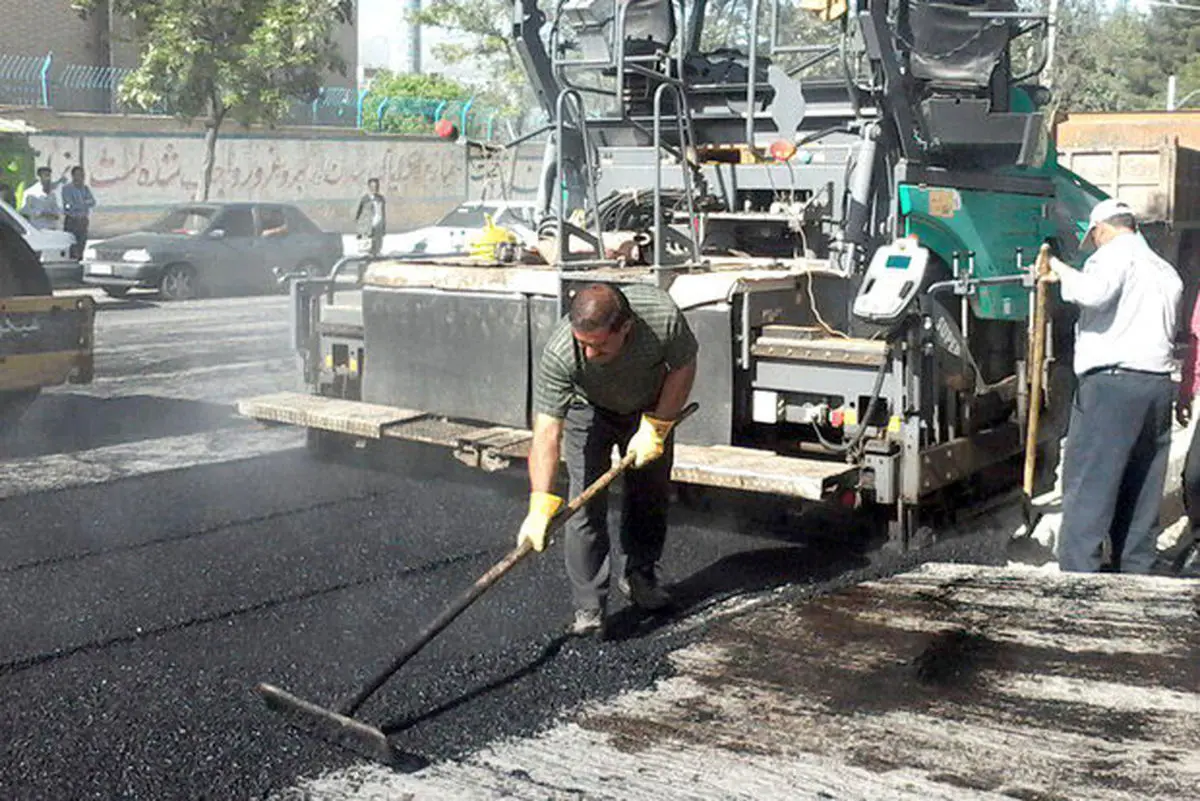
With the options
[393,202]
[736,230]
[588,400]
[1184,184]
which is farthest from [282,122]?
[588,400]

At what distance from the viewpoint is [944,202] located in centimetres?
705

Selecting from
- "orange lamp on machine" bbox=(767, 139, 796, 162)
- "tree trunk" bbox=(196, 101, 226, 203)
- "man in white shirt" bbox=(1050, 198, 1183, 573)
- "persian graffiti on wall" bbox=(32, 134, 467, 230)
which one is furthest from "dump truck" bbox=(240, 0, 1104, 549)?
"persian graffiti on wall" bbox=(32, 134, 467, 230)

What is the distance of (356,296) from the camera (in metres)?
9.36

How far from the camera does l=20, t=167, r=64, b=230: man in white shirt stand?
21062 millimetres

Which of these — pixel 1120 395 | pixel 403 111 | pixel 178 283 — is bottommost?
pixel 178 283

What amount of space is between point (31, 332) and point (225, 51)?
1646 centimetres

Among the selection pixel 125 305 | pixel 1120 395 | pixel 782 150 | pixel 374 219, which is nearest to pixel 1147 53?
pixel 125 305

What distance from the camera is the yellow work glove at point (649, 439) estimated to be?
5402 millimetres

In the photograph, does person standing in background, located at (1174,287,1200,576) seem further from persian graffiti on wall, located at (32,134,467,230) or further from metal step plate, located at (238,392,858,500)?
persian graffiti on wall, located at (32,134,467,230)

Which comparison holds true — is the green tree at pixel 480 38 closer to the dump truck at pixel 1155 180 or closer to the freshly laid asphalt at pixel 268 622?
the dump truck at pixel 1155 180

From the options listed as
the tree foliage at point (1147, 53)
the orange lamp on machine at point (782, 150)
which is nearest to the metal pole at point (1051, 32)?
the orange lamp on machine at point (782, 150)

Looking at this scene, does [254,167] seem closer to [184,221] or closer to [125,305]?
[184,221]

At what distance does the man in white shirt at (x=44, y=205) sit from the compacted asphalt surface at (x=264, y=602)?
12480 millimetres


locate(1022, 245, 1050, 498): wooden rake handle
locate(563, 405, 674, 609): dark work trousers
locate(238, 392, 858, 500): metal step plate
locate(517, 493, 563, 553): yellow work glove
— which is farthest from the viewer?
locate(1022, 245, 1050, 498): wooden rake handle
